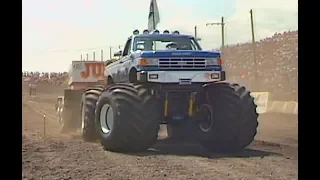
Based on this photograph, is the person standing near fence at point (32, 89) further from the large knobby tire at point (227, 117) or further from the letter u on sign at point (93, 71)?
the large knobby tire at point (227, 117)

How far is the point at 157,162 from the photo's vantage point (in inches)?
387

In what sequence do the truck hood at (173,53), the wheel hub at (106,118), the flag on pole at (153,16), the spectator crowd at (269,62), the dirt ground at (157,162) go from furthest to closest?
the spectator crowd at (269,62), the flag on pole at (153,16), the wheel hub at (106,118), the truck hood at (173,53), the dirt ground at (157,162)

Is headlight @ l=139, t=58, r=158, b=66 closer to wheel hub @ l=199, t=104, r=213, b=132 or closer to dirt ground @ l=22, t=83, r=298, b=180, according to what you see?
wheel hub @ l=199, t=104, r=213, b=132

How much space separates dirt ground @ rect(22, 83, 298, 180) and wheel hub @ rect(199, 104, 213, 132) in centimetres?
46

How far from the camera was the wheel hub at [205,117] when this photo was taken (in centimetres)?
1225

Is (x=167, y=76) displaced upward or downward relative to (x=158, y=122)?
upward

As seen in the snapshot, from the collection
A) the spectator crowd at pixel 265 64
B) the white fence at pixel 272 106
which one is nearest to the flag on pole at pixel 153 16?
the white fence at pixel 272 106

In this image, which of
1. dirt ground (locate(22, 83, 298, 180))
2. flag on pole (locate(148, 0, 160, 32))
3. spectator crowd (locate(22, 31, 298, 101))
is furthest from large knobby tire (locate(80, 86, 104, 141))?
spectator crowd (locate(22, 31, 298, 101))

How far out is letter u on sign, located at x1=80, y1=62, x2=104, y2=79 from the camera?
22.3m

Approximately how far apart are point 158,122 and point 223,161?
1632 millimetres
